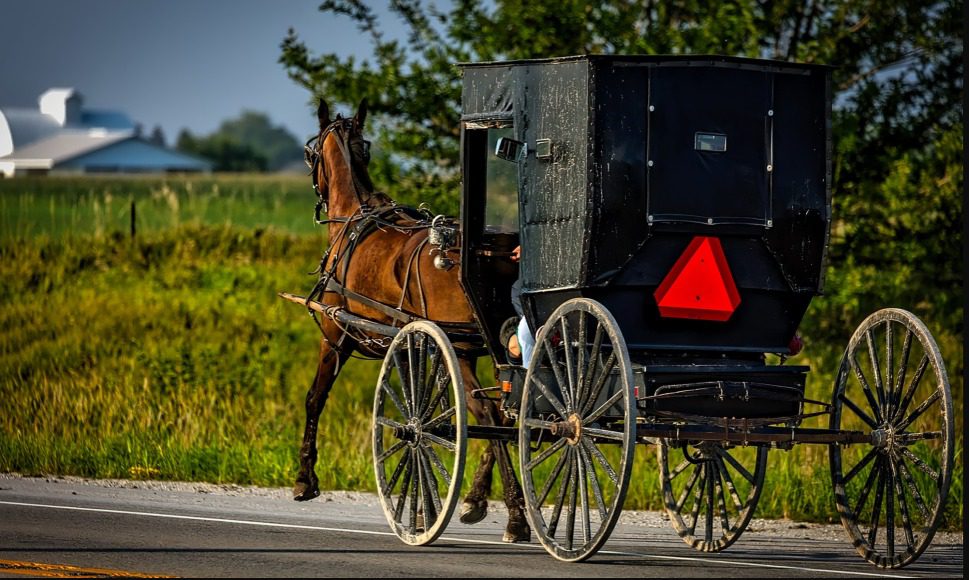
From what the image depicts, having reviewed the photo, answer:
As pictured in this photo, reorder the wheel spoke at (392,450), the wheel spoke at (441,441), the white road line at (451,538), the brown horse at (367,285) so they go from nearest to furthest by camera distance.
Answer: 1. the white road line at (451,538)
2. the wheel spoke at (441,441)
3. the wheel spoke at (392,450)
4. the brown horse at (367,285)

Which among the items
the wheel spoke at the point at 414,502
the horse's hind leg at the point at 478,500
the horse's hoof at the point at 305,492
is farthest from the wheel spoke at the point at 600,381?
the horse's hoof at the point at 305,492

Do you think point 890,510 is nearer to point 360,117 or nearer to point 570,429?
point 570,429

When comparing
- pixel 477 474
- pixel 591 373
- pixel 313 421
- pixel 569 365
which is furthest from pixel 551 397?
pixel 313 421

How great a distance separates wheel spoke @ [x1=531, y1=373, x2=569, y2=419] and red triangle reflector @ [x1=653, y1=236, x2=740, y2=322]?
71 centimetres

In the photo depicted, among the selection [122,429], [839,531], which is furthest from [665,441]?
[122,429]

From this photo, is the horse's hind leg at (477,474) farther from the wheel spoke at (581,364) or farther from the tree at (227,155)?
the tree at (227,155)

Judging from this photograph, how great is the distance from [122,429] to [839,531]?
7.29m

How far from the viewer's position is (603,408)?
25.8 feet

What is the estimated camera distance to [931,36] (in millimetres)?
17359

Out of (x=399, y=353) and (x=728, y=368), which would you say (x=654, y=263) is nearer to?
(x=728, y=368)

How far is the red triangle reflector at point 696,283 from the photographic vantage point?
8.41 meters

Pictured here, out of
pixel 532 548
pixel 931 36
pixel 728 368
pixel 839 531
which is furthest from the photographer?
pixel 931 36

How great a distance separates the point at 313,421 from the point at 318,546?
106 inches

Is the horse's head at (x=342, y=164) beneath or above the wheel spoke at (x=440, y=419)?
above
